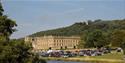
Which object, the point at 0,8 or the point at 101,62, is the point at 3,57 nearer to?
the point at 0,8

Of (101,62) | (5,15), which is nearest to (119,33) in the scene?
(101,62)

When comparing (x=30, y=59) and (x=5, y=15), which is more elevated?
(x=5, y=15)

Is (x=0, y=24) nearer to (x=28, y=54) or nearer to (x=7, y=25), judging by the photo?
(x=7, y=25)

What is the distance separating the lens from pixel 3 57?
39.3m

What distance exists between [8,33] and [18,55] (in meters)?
3.12

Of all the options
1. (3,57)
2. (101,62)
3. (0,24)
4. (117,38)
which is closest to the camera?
(3,57)

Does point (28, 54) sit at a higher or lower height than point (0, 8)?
lower

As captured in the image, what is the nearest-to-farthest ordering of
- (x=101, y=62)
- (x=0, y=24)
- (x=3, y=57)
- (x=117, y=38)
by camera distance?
(x=3, y=57)
(x=0, y=24)
(x=101, y=62)
(x=117, y=38)

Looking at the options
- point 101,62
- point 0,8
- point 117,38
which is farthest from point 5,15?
point 117,38

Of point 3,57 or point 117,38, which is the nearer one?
point 3,57

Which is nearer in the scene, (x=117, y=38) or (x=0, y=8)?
(x=0, y=8)

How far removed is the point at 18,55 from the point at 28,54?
1.85 metres

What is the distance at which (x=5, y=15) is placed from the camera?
43.3 m

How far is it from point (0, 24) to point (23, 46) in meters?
2.97
